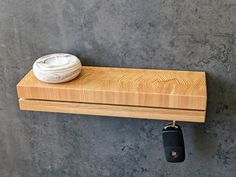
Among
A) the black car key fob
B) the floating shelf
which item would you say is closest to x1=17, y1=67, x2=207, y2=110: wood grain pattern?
the floating shelf

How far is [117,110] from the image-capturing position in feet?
3.45

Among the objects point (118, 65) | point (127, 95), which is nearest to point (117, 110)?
point (127, 95)

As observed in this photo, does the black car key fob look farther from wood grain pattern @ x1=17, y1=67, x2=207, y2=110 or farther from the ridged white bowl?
the ridged white bowl

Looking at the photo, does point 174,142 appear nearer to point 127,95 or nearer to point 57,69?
point 127,95

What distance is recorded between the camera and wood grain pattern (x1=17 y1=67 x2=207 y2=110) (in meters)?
1.01

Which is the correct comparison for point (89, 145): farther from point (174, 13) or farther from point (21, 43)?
point (174, 13)

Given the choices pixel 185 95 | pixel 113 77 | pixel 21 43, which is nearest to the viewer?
pixel 185 95

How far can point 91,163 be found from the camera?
136 centimetres

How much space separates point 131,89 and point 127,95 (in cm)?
2

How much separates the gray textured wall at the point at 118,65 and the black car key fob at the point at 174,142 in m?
0.12

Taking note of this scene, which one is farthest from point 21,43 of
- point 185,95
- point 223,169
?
point 223,169

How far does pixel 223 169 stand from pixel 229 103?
0.26m

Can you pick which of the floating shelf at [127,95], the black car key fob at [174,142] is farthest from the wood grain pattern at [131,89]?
the black car key fob at [174,142]

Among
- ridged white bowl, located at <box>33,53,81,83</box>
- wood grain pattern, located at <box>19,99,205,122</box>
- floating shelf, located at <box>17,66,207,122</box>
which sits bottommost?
wood grain pattern, located at <box>19,99,205,122</box>
